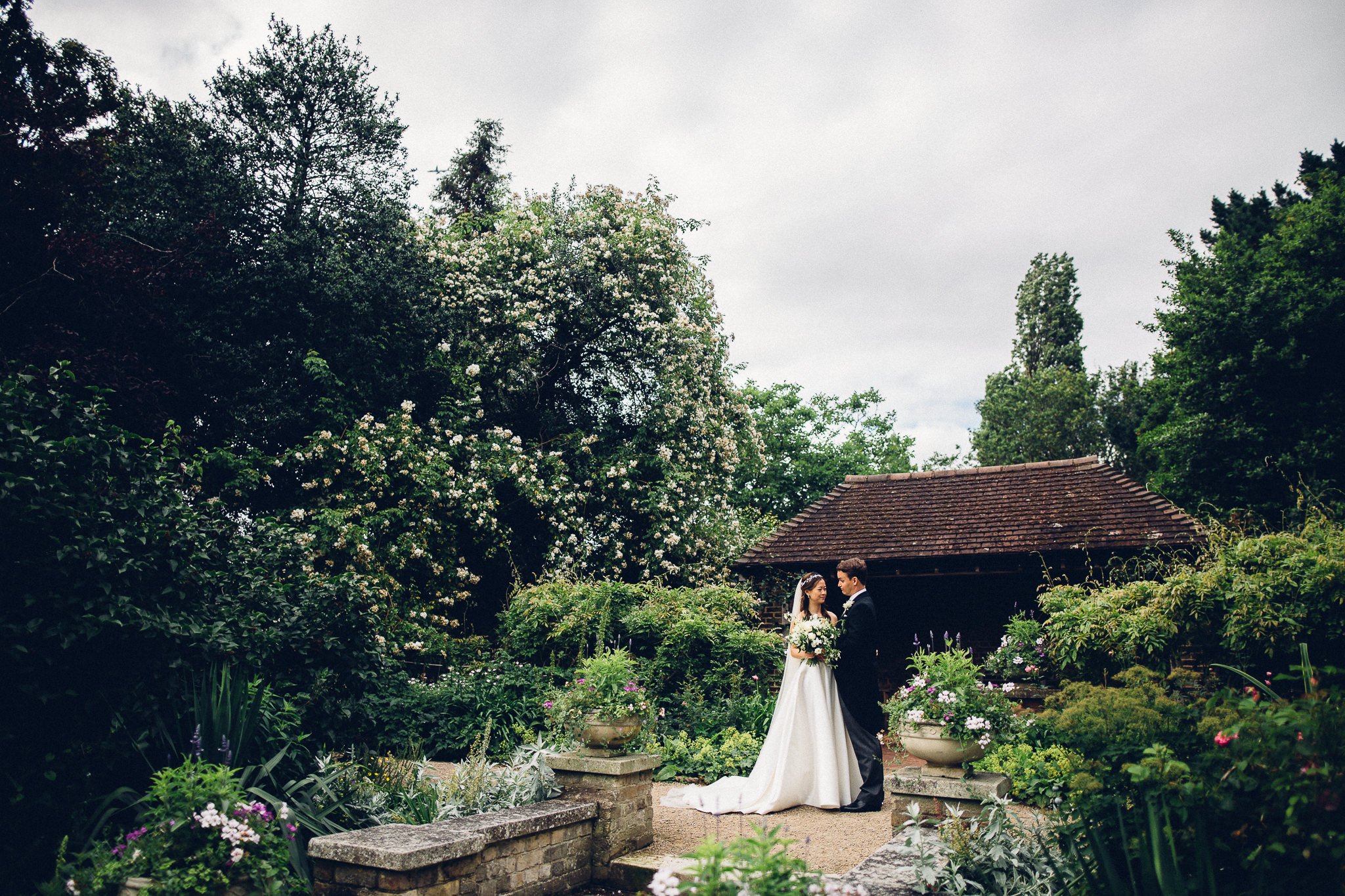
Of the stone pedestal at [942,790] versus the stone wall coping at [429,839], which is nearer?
the stone wall coping at [429,839]

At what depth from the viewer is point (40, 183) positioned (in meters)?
9.95

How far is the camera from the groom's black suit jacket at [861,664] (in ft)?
22.2

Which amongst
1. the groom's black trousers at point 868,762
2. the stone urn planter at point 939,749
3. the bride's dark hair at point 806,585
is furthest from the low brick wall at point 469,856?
the bride's dark hair at point 806,585

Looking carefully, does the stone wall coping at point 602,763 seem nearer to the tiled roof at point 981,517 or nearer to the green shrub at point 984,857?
the green shrub at point 984,857

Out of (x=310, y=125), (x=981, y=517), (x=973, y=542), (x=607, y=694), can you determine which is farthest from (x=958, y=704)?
(x=310, y=125)

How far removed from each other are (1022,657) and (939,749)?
6270 millimetres

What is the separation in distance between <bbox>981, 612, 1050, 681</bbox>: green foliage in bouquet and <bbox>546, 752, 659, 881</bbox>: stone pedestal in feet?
21.2

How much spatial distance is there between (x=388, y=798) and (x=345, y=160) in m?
13.8

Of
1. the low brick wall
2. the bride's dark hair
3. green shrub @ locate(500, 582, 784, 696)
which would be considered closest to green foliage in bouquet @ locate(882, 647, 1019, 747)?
the bride's dark hair

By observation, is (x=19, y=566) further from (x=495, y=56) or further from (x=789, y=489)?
(x=789, y=489)

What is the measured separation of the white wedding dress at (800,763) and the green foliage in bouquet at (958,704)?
6.03 feet

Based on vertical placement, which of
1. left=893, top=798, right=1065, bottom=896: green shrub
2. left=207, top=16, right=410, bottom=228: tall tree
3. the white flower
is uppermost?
left=207, top=16, right=410, bottom=228: tall tree

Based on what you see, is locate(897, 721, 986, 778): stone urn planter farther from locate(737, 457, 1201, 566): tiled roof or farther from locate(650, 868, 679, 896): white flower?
locate(737, 457, 1201, 566): tiled roof

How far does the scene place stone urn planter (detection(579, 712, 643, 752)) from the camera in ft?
16.8
